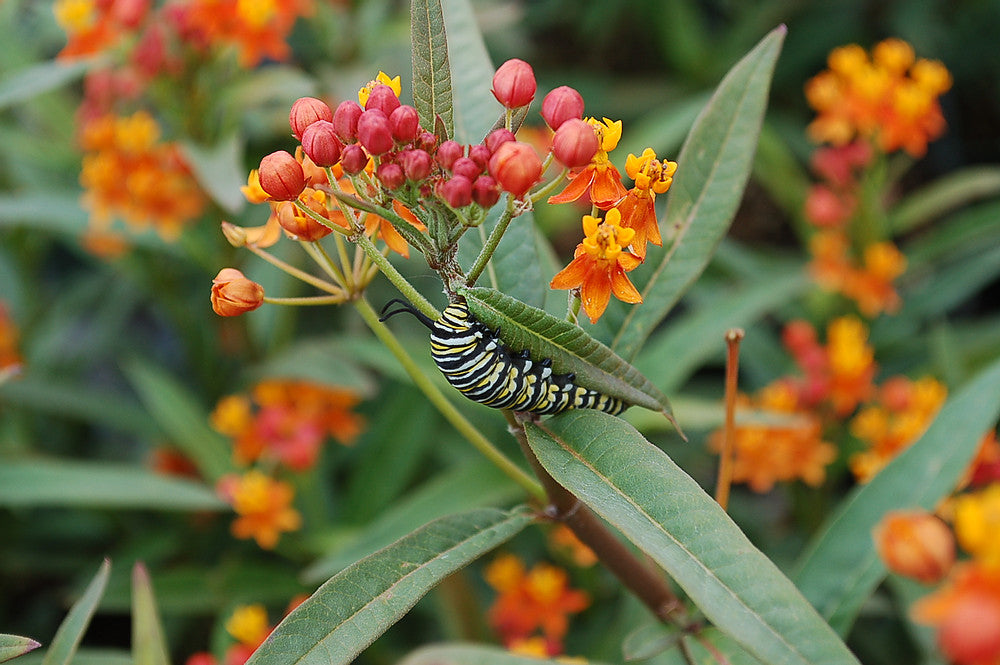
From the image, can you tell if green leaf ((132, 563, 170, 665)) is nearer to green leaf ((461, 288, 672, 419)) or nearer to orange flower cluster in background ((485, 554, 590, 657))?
green leaf ((461, 288, 672, 419))

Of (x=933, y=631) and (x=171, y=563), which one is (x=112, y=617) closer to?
(x=171, y=563)

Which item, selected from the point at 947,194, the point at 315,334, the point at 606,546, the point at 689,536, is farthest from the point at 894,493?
the point at 315,334

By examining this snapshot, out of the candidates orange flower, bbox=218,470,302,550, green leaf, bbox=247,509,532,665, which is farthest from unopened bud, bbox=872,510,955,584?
orange flower, bbox=218,470,302,550

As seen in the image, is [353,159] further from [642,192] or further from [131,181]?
[131,181]

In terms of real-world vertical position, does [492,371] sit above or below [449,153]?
below

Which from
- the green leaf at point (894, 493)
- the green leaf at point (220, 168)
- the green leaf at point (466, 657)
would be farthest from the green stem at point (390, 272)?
the green leaf at point (220, 168)

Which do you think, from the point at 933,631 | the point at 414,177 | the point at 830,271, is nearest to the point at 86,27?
the point at 414,177
